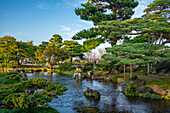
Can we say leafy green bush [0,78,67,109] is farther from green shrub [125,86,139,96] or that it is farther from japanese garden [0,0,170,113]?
green shrub [125,86,139,96]

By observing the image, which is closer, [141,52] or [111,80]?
[141,52]

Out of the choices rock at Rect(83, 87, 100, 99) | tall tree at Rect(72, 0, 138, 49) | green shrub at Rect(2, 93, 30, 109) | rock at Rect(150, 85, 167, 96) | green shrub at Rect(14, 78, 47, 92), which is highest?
tall tree at Rect(72, 0, 138, 49)

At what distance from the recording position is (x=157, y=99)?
38.3 feet

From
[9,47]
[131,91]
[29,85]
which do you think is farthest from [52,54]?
Result: [29,85]

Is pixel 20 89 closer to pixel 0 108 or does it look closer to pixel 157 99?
pixel 0 108

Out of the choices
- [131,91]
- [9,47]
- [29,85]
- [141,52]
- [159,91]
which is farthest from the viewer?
[9,47]

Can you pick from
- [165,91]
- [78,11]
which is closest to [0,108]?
[165,91]

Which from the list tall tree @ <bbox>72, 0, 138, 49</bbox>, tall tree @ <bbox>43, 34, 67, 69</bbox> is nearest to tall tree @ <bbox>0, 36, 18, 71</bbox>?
tall tree @ <bbox>43, 34, 67, 69</bbox>

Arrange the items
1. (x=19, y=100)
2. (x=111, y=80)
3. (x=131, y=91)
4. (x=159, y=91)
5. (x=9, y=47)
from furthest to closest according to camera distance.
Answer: (x=9, y=47) → (x=111, y=80) → (x=131, y=91) → (x=159, y=91) → (x=19, y=100)

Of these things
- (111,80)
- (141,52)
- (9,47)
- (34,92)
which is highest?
(9,47)

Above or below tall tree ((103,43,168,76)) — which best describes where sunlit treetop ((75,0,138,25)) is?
above

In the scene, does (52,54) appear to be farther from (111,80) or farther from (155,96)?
(155,96)

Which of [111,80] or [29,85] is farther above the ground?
[29,85]

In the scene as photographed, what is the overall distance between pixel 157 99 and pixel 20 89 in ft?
33.7
